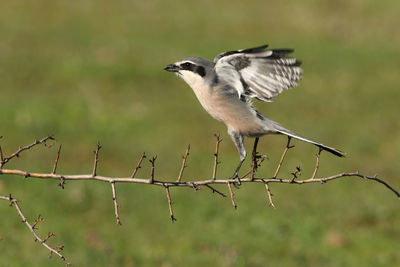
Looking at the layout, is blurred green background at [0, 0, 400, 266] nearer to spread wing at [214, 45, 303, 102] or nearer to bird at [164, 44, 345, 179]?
bird at [164, 44, 345, 179]

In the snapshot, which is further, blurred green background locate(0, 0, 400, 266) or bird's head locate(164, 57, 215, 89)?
blurred green background locate(0, 0, 400, 266)

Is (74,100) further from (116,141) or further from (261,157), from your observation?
(261,157)

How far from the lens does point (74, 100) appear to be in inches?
672

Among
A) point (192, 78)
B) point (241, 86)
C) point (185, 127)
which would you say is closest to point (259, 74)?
point (241, 86)

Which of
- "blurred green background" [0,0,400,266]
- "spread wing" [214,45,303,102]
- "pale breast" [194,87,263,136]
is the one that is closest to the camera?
"pale breast" [194,87,263,136]

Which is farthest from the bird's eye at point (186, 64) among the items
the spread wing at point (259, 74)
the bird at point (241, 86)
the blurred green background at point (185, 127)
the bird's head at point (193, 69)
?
the blurred green background at point (185, 127)

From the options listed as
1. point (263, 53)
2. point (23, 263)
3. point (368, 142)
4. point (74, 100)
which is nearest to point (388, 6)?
point (368, 142)

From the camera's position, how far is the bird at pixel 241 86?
16.1 ft

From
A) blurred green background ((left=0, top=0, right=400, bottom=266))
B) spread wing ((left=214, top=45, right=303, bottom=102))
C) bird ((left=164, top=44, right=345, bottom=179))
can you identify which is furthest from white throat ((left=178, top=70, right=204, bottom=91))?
blurred green background ((left=0, top=0, right=400, bottom=266))

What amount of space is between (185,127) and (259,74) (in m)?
11.1

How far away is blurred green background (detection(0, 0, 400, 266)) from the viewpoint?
9.99 metres

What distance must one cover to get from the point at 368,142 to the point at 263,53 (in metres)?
11.5

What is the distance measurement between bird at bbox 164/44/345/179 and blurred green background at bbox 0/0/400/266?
426 centimetres

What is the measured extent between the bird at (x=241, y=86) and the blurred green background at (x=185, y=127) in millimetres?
4258
